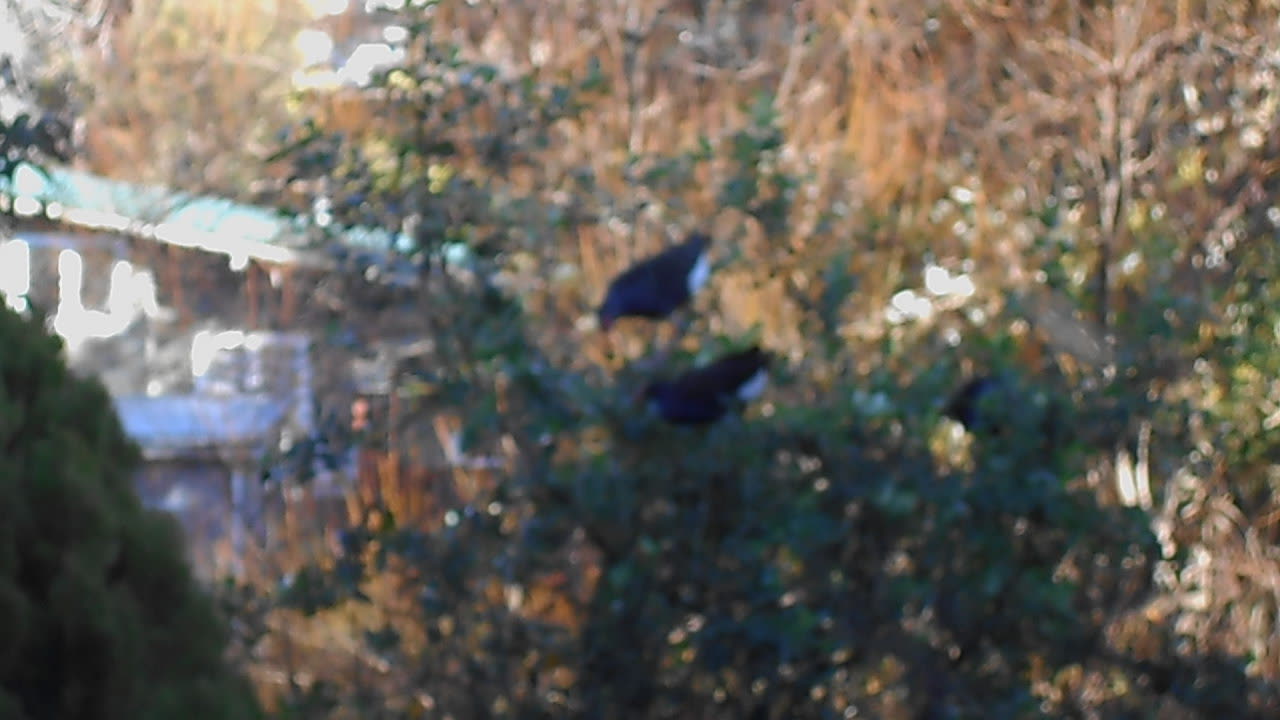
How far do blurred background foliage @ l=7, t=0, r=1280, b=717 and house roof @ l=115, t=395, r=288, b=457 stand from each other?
130 cm

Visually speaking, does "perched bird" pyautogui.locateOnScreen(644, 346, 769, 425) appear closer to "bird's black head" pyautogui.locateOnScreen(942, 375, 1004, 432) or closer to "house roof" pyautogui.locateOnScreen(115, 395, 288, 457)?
"bird's black head" pyautogui.locateOnScreen(942, 375, 1004, 432)

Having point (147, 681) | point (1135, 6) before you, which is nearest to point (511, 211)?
point (147, 681)

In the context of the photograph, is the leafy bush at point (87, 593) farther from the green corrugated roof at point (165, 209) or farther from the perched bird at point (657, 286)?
the green corrugated roof at point (165, 209)

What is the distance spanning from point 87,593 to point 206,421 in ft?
16.4

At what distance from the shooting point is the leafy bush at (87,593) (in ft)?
7.39

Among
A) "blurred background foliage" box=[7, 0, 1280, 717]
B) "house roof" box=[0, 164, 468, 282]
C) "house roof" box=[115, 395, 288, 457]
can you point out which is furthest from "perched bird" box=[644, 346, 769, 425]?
"house roof" box=[115, 395, 288, 457]

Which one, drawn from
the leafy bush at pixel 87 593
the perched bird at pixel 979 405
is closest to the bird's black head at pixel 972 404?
the perched bird at pixel 979 405

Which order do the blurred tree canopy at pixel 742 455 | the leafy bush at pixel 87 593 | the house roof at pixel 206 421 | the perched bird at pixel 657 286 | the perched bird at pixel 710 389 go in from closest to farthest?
the leafy bush at pixel 87 593
the perched bird at pixel 710 389
the perched bird at pixel 657 286
the blurred tree canopy at pixel 742 455
the house roof at pixel 206 421

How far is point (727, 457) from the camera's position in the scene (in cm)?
437

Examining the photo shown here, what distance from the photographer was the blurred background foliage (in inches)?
176

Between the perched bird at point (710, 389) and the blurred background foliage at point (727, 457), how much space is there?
18 centimetres

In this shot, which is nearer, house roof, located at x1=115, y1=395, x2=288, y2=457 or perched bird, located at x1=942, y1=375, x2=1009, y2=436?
perched bird, located at x1=942, y1=375, x2=1009, y2=436

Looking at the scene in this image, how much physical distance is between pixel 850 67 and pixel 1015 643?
14.2ft

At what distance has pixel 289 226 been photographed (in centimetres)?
496
